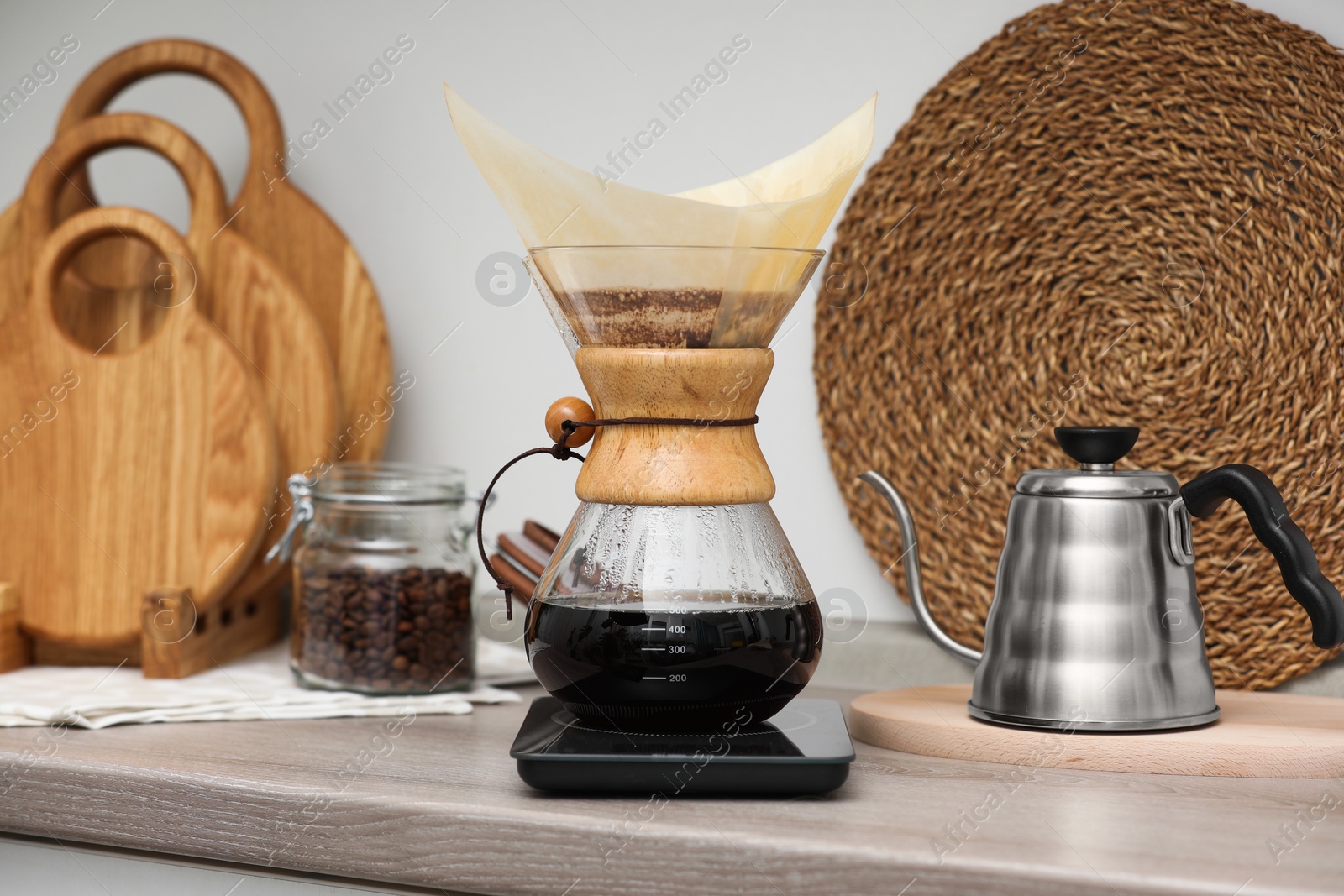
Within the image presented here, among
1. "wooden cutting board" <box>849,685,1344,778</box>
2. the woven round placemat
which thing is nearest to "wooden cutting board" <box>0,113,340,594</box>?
the woven round placemat

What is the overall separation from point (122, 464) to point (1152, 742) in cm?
86

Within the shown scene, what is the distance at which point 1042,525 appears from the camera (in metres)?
0.79

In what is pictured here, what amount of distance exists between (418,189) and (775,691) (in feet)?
2.29

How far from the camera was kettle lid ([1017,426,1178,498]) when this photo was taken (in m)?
0.78

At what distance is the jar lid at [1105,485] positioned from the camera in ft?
2.55

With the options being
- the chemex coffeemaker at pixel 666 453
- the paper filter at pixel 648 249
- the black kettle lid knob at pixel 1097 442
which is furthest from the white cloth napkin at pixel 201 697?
the black kettle lid knob at pixel 1097 442

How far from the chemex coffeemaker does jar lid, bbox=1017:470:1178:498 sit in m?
0.18

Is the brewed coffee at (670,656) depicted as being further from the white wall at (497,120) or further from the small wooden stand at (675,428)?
the white wall at (497,120)

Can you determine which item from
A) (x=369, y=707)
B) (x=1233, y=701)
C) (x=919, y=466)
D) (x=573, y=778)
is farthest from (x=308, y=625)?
(x=1233, y=701)

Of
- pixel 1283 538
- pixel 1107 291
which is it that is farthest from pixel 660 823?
pixel 1107 291

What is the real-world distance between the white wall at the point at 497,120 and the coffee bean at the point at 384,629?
223 mm

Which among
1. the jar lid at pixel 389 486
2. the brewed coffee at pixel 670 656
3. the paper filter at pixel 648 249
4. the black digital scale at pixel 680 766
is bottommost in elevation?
the black digital scale at pixel 680 766

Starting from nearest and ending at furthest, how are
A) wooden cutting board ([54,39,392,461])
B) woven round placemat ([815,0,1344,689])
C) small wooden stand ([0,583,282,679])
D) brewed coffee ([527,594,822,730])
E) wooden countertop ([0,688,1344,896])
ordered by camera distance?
wooden countertop ([0,688,1344,896]), brewed coffee ([527,594,822,730]), woven round placemat ([815,0,1344,689]), small wooden stand ([0,583,282,679]), wooden cutting board ([54,39,392,461])

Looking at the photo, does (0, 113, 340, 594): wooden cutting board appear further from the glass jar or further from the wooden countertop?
the wooden countertop
